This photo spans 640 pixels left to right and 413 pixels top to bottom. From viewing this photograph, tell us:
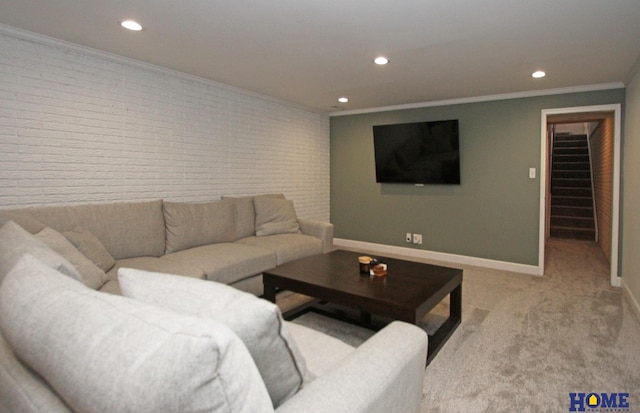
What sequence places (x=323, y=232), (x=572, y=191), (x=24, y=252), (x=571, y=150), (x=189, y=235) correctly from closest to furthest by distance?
1. (x=24, y=252)
2. (x=189, y=235)
3. (x=323, y=232)
4. (x=572, y=191)
5. (x=571, y=150)

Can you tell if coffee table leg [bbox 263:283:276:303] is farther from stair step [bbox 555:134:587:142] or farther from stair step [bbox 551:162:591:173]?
stair step [bbox 555:134:587:142]

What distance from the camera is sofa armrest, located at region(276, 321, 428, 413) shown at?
36.1 inches

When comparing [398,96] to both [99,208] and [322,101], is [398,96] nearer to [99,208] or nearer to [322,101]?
[322,101]

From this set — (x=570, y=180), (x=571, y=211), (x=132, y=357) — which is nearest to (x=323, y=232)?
(x=132, y=357)

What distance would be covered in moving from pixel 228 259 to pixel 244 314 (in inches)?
92.1

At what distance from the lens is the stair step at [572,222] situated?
6.95 metres

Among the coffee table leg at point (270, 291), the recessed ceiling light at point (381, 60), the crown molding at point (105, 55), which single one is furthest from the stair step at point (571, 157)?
the coffee table leg at point (270, 291)

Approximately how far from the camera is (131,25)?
2568mm

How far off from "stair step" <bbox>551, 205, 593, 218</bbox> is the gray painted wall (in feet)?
12.0

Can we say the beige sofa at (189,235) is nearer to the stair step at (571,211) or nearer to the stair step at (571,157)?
the stair step at (571,211)

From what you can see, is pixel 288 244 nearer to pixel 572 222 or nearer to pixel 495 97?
pixel 495 97

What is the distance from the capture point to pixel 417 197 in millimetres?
5355

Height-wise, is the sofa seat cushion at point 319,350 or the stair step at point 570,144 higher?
the stair step at point 570,144

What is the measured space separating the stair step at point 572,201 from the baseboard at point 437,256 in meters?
3.95
